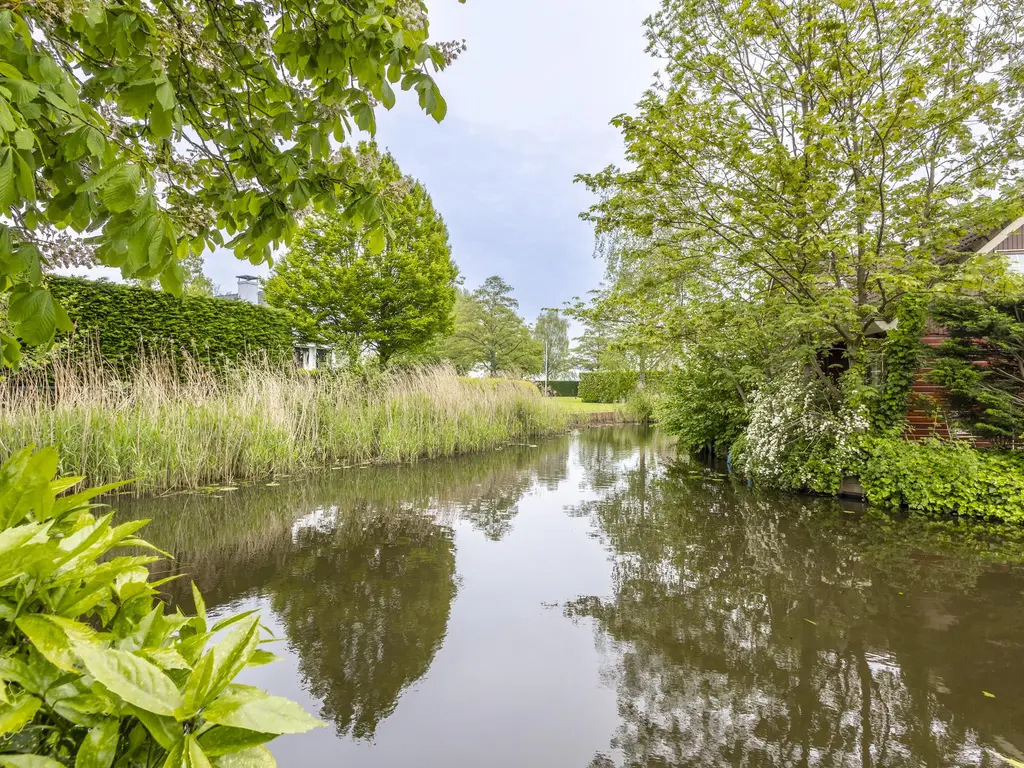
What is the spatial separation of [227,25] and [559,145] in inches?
698

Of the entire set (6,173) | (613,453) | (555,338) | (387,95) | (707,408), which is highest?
(555,338)

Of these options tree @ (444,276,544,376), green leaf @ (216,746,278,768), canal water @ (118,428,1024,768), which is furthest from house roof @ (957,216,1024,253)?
tree @ (444,276,544,376)

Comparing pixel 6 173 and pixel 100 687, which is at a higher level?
pixel 6 173

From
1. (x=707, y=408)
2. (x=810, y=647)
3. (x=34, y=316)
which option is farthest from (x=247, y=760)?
(x=707, y=408)

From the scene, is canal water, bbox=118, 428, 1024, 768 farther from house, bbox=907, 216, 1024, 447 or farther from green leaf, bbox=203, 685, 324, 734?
house, bbox=907, 216, 1024, 447

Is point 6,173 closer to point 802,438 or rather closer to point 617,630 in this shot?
→ point 617,630

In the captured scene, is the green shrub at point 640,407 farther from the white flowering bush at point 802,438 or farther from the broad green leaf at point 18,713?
the broad green leaf at point 18,713

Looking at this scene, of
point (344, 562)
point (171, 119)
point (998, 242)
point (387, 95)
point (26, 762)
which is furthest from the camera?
point (998, 242)

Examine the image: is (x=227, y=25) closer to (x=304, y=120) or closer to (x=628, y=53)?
(x=304, y=120)

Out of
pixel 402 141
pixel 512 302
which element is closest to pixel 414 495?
pixel 402 141

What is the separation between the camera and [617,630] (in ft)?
9.32

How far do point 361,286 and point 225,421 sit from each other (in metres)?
8.43

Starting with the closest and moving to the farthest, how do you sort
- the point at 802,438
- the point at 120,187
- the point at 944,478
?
the point at 120,187
the point at 944,478
the point at 802,438

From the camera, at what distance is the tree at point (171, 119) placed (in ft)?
3.56
